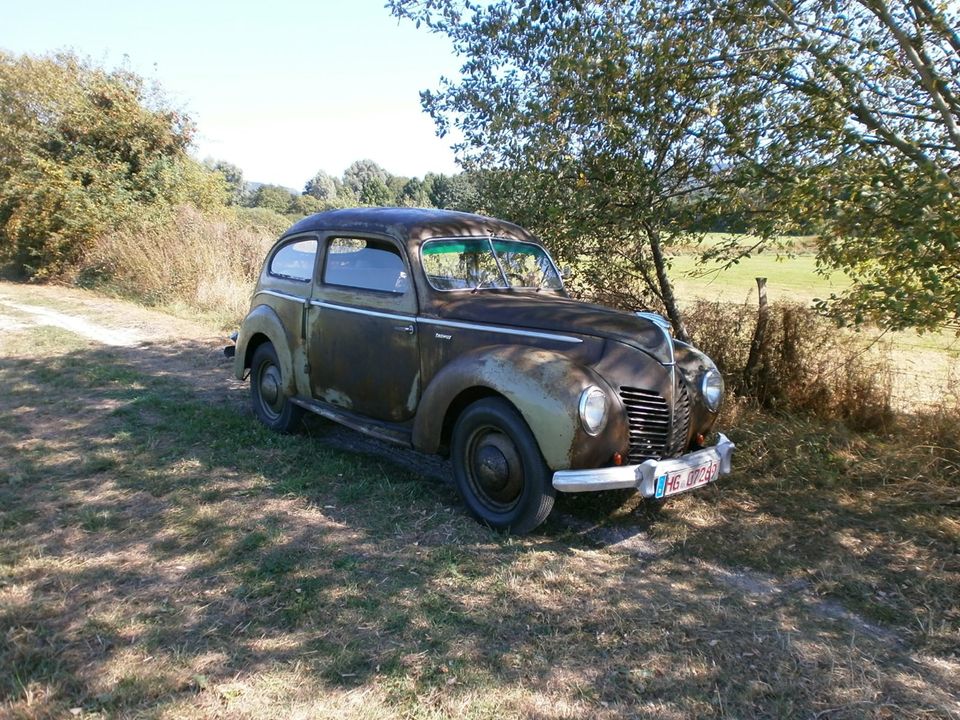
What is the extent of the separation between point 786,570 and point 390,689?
2.39 m

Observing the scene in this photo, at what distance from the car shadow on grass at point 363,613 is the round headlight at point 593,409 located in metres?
0.79

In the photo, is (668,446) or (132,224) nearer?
(668,446)

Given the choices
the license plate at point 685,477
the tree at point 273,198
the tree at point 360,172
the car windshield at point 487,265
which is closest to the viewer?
the license plate at point 685,477

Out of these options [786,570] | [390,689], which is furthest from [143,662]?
[786,570]

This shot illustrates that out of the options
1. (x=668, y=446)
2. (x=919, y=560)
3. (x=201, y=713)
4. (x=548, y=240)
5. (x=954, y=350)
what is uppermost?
(x=548, y=240)

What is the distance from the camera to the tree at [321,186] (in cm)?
7931

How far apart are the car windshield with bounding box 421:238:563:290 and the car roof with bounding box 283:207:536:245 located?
0.23 ft

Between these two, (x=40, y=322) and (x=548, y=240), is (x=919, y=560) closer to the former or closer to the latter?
(x=548, y=240)

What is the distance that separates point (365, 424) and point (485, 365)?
4.39ft

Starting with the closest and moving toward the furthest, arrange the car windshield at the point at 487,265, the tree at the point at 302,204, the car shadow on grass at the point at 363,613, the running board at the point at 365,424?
the car shadow on grass at the point at 363,613 < the running board at the point at 365,424 < the car windshield at the point at 487,265 < the tree at the point at 302,204

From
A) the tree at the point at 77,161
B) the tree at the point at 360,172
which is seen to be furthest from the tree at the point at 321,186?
the tree at the point at 77,161

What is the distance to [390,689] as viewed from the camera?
2545mm

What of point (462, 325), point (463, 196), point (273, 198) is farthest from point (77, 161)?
point (273, 198)

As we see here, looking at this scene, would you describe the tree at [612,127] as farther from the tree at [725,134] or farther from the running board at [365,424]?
the running board at [365,424]
